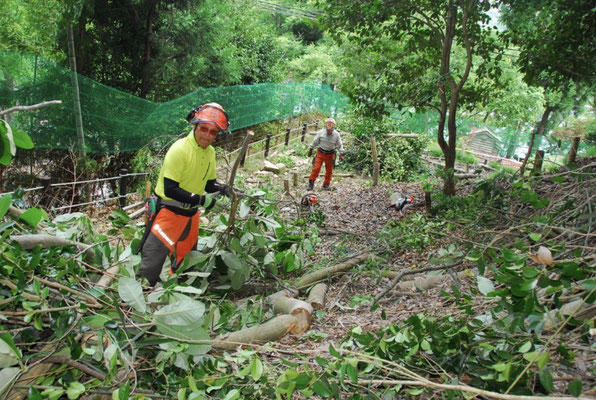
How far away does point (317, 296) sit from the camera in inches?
148

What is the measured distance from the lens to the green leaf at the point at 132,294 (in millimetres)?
2240

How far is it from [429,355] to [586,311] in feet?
2.37

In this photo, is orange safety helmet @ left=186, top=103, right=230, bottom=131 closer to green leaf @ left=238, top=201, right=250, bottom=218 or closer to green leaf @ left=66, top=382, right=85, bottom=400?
green leaf @ left=238, top=201, right=250, bottom=218

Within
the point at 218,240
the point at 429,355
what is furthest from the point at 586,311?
the point at 218,240

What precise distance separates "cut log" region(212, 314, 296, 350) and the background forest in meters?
0.02

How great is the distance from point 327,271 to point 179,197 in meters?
1.63

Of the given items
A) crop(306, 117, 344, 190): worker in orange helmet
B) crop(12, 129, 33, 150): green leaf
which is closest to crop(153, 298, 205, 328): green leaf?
crop(12, 129, 33, 150): green leaf

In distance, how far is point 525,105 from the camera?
2411 cm

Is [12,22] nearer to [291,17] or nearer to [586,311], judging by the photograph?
[586,311]

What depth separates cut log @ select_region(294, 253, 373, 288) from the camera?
4175 mm

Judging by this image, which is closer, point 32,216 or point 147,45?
point 32,216

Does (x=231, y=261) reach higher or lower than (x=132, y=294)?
lower

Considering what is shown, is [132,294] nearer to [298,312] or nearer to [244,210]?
[298,312]

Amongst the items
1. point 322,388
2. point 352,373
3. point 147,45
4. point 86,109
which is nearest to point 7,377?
point 322,388
